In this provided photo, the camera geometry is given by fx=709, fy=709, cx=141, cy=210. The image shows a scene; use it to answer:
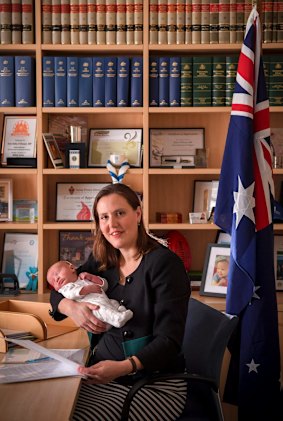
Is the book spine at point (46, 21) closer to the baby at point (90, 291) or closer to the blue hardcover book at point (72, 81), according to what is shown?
the blue hardcover book at point (72, 81)

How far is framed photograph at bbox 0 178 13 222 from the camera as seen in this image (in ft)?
13.6

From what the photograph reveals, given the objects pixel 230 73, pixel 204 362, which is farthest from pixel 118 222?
pixel 230 73

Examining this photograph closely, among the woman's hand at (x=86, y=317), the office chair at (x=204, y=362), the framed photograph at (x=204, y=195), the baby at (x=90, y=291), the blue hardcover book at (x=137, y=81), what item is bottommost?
the office chair at (x=204, y=362)

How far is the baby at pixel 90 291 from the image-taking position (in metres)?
2.51

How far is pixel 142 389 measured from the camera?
2.46 metres

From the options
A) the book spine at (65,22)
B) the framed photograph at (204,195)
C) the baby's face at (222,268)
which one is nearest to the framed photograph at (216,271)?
the baby's face at (222,268)

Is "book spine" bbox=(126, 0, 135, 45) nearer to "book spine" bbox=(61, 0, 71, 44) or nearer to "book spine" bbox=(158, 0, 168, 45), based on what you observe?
"book spine" bbox=(158, 0, 168, 45)

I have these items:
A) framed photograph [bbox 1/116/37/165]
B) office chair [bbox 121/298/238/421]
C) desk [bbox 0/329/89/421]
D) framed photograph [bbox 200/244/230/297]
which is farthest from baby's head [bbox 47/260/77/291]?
framed photograph [bbox 1/116/37/165]

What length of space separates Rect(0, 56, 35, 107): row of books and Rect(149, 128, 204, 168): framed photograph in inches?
29.5

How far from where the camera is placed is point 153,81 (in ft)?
13.2

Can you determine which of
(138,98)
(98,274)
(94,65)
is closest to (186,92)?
(138,98)

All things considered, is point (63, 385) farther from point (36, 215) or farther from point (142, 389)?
point (36, 215)

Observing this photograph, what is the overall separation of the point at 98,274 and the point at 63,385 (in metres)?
0.74

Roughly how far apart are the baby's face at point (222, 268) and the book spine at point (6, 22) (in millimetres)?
1724
